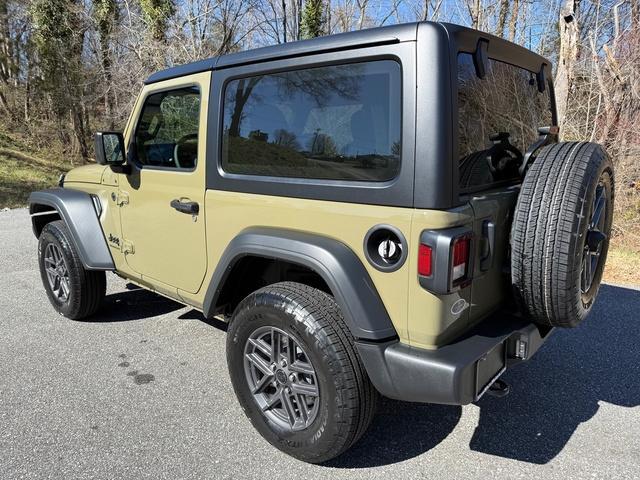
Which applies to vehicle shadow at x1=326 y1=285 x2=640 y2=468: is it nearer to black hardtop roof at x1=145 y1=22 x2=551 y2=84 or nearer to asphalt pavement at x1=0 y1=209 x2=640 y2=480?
asphalt pavement at x1=0 y1=209 x2=640 y2=480

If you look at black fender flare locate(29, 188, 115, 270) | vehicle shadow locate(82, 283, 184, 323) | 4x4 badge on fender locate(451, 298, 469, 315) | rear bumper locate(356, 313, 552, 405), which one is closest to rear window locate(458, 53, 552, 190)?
4x4 badge on fender locate(451, 298, 469, 315)

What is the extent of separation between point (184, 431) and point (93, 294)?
1.84 metres

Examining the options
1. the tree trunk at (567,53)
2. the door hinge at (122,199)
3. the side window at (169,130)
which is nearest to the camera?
the side window at (169,130)

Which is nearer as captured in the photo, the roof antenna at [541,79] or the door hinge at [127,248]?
→ the roof antenna at [541,79]

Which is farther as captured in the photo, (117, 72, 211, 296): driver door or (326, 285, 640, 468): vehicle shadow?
(117, 72, 211, 296): driver door

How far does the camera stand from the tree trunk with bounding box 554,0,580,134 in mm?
7391

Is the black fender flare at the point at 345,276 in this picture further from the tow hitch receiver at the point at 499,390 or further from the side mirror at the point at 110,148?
the side mirror at the point at 110,148

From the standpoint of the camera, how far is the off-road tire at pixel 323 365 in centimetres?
216

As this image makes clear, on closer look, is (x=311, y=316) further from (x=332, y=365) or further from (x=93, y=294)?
(x=93, y=294)

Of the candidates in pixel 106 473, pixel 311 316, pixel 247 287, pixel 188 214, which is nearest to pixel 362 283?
pixel 311 316

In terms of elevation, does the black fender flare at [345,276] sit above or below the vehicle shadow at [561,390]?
above

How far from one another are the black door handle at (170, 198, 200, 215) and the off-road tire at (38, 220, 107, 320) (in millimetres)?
1384

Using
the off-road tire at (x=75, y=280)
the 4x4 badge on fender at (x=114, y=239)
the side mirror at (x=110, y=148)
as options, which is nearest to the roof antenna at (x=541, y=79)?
the side mirror at (x=110, y=148)

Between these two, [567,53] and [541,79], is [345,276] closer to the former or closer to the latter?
[541,79]
